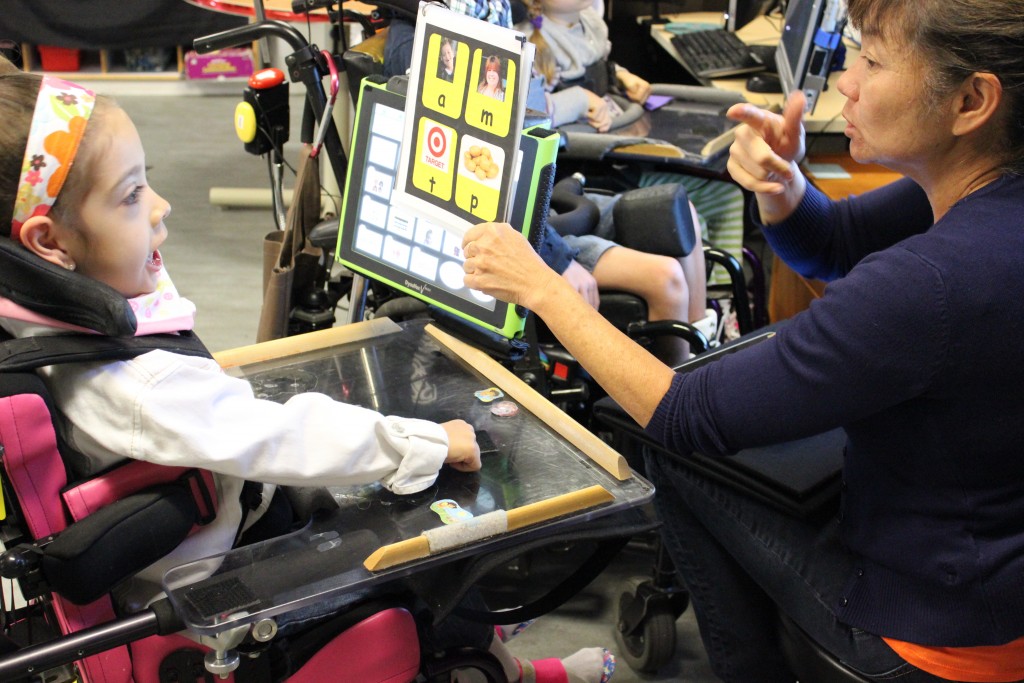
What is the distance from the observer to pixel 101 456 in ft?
3.70

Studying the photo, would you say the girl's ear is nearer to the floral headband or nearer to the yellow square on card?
the floral headband

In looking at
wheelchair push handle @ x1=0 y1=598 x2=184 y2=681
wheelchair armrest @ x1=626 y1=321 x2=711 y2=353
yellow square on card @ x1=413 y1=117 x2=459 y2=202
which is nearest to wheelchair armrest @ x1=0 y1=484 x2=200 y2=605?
wheelchair push handle @ x1=0 y1=598 x2=184 y2=681

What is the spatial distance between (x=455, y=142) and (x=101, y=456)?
62 cm

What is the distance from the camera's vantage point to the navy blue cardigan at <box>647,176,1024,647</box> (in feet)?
3.53

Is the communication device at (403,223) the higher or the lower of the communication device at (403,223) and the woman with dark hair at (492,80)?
the lower

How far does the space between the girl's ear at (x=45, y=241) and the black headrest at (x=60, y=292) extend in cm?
2

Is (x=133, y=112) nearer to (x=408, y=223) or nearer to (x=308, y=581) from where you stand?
(x=408, y=223)

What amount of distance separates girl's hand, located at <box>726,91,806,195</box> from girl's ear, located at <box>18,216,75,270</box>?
951 millimetres

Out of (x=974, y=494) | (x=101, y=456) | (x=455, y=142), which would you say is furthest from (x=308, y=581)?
(x=974, y=494)

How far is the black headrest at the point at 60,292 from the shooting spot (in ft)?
3.33

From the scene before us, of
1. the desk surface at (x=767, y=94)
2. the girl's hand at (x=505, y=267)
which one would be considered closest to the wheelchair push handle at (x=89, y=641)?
the girl's hand at (x=505, y=267)

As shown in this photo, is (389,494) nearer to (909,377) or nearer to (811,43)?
(909,377)

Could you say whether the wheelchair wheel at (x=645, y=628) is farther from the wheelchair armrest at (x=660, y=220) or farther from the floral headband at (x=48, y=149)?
the floral headband at (x=48, y=149)

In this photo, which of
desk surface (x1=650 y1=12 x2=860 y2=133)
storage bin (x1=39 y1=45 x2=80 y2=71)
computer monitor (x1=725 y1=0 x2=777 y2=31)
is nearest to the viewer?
desk surface (x1=650 y1=12 x2=860 y2=133)
